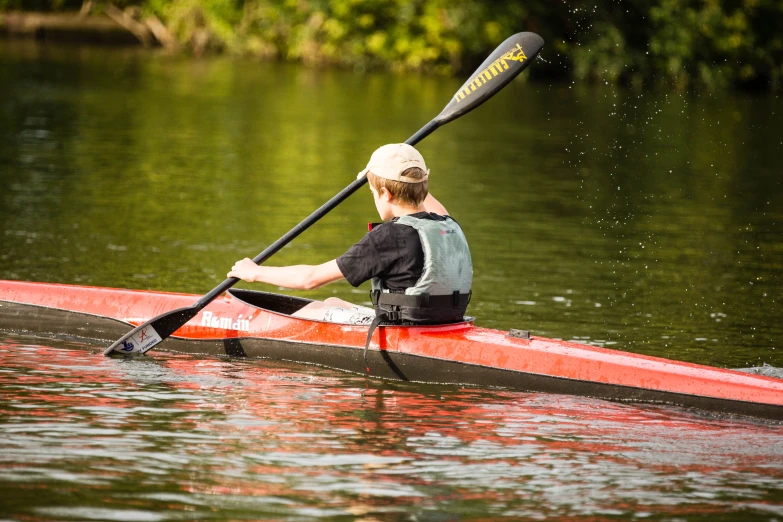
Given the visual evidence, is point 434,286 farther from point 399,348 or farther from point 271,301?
point 271,301

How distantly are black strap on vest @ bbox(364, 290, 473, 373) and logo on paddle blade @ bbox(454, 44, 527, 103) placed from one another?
82.2 inches

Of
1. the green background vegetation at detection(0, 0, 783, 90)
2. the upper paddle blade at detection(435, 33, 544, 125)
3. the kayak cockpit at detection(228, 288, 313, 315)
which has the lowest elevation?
the kayak cockpit at detection(228, 288, 313, 315)

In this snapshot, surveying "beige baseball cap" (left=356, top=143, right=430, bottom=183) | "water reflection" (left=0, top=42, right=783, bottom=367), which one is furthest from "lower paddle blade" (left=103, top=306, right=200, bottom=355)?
"water reflection" (left=0, top=42, right=783, bottom=367)

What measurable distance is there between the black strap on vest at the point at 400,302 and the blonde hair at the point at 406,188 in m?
0.50

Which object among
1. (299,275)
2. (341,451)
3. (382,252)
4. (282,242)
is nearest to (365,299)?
(282,242)

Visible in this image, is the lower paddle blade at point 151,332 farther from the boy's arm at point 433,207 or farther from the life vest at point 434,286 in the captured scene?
the boy's arm at point 433,207

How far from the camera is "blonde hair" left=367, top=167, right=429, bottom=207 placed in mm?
6848

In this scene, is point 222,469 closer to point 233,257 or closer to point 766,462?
point 766,462

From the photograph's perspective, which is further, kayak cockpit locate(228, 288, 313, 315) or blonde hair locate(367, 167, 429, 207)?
kayak cockpit locate(228, 288, 313, 315)

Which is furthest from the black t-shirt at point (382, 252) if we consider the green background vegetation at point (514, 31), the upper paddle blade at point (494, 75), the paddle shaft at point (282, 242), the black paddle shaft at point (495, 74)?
the green background vegetation at point (514, 31)

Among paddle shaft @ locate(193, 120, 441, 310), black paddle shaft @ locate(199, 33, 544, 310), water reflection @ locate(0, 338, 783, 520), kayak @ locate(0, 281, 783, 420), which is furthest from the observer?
black paddle shaft @ locate(199, 33, 544, 310)

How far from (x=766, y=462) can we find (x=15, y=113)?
61.6 feet

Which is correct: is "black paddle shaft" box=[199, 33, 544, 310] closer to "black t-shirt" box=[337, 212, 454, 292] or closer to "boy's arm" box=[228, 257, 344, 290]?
"boy's arm" box=[228, 257, 344, 290]

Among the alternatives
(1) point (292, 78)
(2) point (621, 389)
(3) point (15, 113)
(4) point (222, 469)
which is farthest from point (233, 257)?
(1) point (292, 78)
